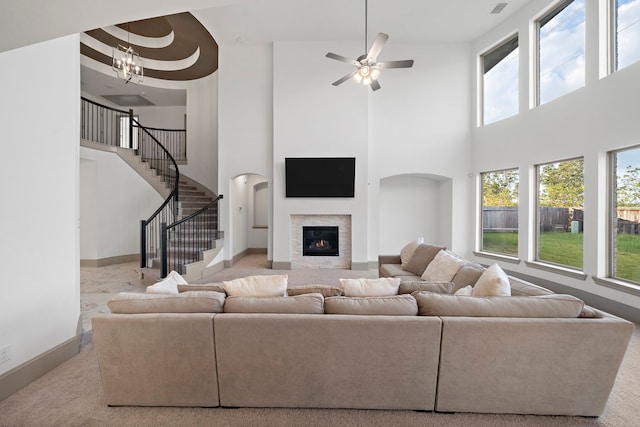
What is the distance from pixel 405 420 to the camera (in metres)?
2.02

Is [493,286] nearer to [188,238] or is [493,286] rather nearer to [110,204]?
[188,238]

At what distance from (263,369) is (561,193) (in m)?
5.61

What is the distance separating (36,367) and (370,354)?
2.74 metres

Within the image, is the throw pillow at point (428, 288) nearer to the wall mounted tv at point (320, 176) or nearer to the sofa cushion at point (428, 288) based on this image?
the sofa cushion at point (428, 288)

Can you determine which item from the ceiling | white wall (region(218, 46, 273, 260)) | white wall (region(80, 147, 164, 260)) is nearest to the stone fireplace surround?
white wall (region(218, 46, 273, 260))

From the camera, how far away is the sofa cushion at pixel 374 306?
80.5 inches

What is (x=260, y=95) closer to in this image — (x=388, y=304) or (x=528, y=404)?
(x=388, y=304)

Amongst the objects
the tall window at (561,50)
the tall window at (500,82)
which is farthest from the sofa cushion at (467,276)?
the tall window at (500,82)

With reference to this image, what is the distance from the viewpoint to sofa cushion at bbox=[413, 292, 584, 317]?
6.56 feet

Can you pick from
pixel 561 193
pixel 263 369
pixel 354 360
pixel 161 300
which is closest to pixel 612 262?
pixel 561 193

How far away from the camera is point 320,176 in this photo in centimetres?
688

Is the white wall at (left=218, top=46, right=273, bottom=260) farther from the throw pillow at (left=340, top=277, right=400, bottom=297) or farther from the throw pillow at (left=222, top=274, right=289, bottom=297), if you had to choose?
the throw pillow at (left=340, top=277, right=400, bottom=297)

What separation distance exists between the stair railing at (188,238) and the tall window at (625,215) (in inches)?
268

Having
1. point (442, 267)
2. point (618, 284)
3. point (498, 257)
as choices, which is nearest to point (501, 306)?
point (442, 267)
